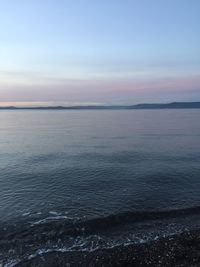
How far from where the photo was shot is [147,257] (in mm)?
18812

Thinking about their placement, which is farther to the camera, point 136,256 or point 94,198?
point 94,198

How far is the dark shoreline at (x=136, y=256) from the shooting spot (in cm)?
1816

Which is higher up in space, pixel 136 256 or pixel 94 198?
pixel 94 198

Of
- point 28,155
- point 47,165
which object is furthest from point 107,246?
point 28,155

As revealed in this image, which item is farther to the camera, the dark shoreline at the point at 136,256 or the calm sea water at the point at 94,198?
the calm sea water at the point at 94,198

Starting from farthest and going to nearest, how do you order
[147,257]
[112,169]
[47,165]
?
[47,165] < [112,169] < [147,257]

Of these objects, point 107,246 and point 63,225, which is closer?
point 107,246

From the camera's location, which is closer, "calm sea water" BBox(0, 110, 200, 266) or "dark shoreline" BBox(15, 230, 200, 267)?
"dark shoreline" BBox(15, 230, 200, 267)

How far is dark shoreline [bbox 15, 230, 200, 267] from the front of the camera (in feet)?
59.6

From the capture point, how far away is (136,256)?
19.0 metres

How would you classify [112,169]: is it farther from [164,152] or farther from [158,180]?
[164,152]

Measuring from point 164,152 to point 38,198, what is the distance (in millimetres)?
32310

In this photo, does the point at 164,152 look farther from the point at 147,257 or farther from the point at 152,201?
the point at 147,257

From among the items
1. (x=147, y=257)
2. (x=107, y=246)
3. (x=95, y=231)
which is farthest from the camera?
(x=95, y=231)
